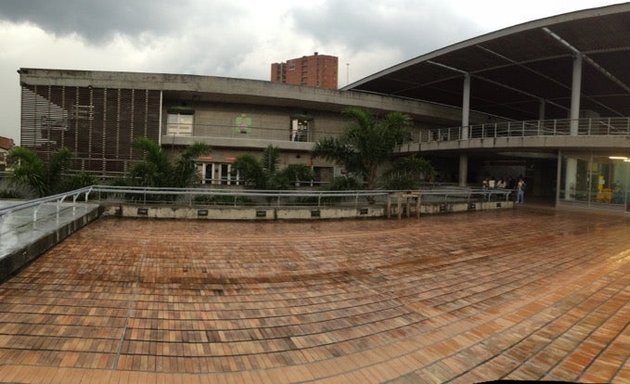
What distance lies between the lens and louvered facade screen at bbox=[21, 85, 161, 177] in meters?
22.8

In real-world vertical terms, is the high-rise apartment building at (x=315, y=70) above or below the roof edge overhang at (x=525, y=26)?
above

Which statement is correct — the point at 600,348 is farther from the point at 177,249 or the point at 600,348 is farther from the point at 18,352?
the point at 177,249

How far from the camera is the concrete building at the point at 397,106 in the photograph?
20.0 m

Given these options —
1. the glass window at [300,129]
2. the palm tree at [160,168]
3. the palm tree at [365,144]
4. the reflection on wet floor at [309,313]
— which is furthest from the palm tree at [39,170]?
the glass window at [300,129]

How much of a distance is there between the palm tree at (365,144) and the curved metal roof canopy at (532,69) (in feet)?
32.6

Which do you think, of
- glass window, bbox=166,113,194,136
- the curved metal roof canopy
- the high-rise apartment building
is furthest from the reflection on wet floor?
the high-rise apartment building

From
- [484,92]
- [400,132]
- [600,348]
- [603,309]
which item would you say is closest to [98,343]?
[600,348]

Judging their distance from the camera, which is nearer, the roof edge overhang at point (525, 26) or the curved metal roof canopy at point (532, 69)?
the roof edge overhang at point (525, 26)

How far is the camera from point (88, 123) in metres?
22.9

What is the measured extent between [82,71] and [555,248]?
2519cm

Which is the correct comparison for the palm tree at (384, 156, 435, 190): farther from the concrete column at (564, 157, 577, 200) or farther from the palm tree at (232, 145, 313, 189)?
the concrete column at (564, 157, 577, 200)

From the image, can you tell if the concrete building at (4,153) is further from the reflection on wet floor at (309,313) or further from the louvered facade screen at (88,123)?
the reflection on wet floor at (309,313)

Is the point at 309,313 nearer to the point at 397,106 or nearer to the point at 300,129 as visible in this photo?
the point at 300,129

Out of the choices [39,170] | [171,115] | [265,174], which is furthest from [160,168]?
[171,115]
